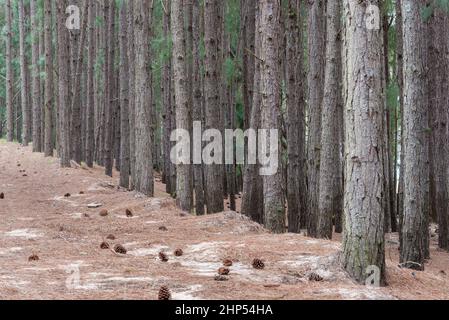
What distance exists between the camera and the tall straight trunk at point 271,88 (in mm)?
8977

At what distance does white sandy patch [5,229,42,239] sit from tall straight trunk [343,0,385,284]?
476 cm

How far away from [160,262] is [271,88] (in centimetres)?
383

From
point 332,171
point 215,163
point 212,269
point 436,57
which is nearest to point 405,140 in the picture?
point 332,171

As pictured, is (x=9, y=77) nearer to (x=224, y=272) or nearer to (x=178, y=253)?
(x=178, y=253)

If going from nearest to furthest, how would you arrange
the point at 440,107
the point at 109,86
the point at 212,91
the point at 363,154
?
the point at 363,154
the point at 212,91
the point at 440,107
the point at 109,86

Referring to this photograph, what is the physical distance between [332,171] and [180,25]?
4.07 meters

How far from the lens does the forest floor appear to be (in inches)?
183

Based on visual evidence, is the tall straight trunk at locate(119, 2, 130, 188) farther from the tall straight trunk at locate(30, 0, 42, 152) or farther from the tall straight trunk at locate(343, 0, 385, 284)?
the tall straight trunk at locate(343, 0, 385, 284)

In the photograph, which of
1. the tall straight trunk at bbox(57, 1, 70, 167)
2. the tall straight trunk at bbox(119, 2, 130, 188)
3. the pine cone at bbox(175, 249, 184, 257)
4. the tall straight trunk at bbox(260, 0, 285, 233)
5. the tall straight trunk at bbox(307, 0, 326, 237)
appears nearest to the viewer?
the pine cone at bbox(175, 249, 184, 257)

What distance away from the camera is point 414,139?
31.6 feet

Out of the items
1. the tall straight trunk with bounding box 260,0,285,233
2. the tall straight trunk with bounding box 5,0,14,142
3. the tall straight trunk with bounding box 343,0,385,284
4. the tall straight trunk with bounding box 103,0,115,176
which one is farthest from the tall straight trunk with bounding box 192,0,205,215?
the tall straight trunk with bounding box 5,0,14,142

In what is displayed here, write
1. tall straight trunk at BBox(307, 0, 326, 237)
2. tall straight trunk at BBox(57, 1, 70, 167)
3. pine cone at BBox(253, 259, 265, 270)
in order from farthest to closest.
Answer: tall straight trunk at BBox(57, 1, 70, 167) → tall straight trunk at BBox(307, 0, 326, 237) → pine cone at BBox(253, 259, 265, 270)

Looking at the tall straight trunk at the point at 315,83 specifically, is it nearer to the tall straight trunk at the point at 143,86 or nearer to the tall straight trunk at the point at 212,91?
the tall straight trunk at the point at 212,91

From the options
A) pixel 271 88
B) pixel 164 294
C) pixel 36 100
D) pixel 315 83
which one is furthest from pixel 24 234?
pixel 36 100
